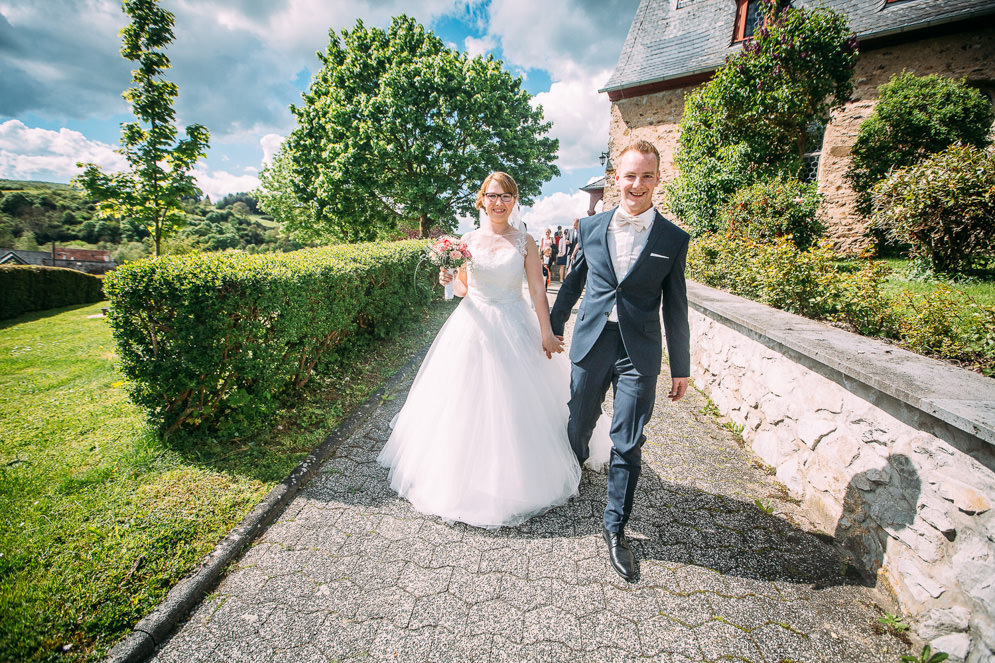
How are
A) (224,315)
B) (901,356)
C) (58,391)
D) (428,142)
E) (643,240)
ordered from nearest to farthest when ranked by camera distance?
(643,240) < (901,356) < (224,315) < (58,391) < (428,142)

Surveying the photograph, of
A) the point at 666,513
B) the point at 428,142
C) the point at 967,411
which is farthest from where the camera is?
the point at 428,142

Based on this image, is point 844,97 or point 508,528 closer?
point 508,528

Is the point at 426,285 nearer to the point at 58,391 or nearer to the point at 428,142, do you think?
the point at 58,391

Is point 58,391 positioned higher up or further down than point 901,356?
further down

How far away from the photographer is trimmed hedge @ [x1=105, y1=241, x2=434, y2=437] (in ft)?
10.5

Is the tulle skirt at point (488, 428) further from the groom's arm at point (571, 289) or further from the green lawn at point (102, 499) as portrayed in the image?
the green lawn at point (102, 499)

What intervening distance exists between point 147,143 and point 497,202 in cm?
1070

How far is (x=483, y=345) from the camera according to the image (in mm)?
3135

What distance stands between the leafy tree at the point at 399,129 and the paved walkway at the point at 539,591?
16.0 meters

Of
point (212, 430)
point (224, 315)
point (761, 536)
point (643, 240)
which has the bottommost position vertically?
point (761, 536)

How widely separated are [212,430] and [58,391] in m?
3.06

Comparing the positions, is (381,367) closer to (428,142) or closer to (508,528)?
(508,528)

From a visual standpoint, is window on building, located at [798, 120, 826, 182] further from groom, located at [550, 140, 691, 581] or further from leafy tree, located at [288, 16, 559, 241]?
groom, located at [550, 140, 691, 581]

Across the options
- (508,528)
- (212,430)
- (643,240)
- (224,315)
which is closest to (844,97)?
(643,240)
